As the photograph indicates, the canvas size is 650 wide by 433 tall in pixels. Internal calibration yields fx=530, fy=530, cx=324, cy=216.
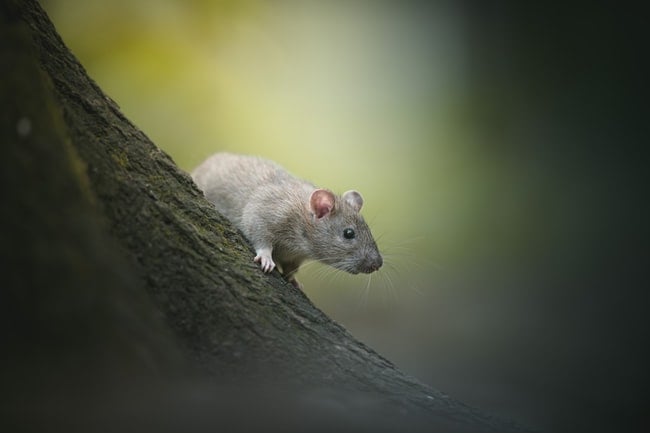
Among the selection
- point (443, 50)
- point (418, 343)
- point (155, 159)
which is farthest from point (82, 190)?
point (443, 50)

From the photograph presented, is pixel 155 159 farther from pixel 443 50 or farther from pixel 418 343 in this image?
pixel 443 50

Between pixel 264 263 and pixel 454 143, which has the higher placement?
pixel 454 143

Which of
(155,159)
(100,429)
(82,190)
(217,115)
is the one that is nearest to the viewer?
(100,429)

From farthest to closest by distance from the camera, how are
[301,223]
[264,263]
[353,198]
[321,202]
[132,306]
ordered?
[353,198]
[301,223]
[321,202]
[264,263]
[132,306]

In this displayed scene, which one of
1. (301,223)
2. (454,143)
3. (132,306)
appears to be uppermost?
(454,143)

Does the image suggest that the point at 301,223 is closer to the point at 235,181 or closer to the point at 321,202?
the point at 321,202

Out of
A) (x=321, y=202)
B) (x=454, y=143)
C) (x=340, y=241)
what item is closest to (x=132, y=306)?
(x=321, y=202)
